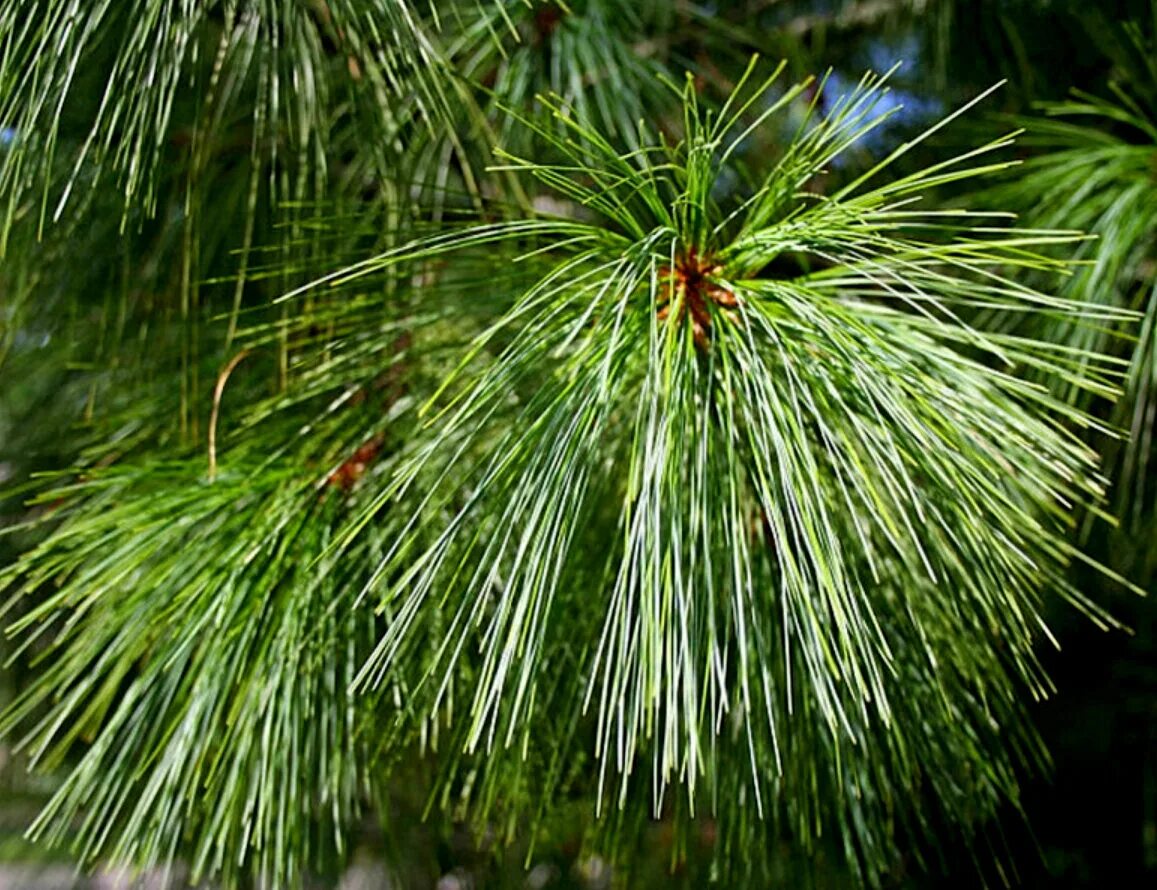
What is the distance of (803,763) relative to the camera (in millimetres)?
578

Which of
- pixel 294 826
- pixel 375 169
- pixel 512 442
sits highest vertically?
pixel 375 169

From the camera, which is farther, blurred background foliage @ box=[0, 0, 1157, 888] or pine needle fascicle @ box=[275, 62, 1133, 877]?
blurred background foliage @ box=[0, 0, 1157, 888]

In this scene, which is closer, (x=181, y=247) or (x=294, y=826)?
(x=294, y=826)

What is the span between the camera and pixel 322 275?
636 mm

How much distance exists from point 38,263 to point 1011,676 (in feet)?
2.25

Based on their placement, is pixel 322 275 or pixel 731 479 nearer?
pixel 731 479

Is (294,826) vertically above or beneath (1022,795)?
beneath

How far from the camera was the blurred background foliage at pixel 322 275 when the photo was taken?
555 millimetres

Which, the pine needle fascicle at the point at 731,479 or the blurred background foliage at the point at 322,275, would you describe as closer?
the pine needle fascicle at the point at 731,479

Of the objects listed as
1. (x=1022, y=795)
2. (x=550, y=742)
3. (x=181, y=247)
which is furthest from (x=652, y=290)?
(x=1022, y=795)

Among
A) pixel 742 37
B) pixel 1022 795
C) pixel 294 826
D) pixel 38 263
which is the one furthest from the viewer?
pixel 1022 795

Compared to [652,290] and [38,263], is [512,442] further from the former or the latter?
[38,263]

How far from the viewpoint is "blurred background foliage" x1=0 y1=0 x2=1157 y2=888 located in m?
0.56

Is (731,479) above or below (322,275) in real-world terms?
below
